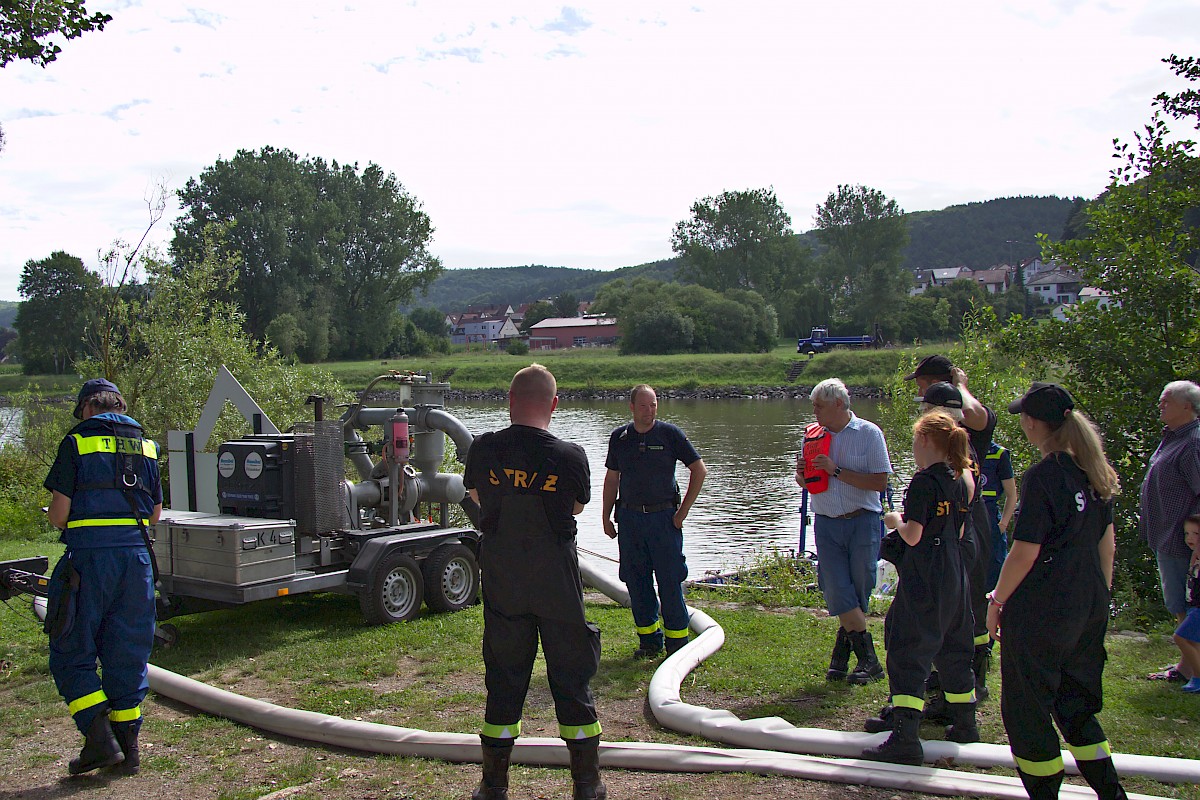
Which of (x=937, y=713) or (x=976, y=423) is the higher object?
(x=976, y=423)

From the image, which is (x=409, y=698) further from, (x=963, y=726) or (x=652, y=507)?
(x=963, y=726)

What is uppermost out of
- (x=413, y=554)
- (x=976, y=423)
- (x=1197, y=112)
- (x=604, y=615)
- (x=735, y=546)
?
(x=1197, y=112)

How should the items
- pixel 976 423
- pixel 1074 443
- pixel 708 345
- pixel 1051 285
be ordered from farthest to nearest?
pixel 1051 285, pixel 708 345, pixel 976 423, pixel 1074 443

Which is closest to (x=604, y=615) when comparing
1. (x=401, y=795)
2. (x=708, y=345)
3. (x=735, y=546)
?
(x=401, y=795)

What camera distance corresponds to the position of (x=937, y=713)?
4.99 metres

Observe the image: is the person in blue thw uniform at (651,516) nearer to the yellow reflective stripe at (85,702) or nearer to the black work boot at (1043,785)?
the black work boot at (1043,785)

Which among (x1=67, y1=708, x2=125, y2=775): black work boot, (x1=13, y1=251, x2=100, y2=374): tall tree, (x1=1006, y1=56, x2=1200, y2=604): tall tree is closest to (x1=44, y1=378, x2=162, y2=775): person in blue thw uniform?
(x1=67, y1=708, x2=125, y2=775): black work boot

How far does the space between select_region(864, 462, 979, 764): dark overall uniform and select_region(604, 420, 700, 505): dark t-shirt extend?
207 centimetres

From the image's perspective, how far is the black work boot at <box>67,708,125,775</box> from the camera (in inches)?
179

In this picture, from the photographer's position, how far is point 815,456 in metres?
5.91

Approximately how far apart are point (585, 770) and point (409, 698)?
212 centimetres

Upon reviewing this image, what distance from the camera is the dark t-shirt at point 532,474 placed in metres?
3.97

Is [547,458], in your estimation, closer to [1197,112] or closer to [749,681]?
[749,681]

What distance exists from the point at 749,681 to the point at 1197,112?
8.18m
